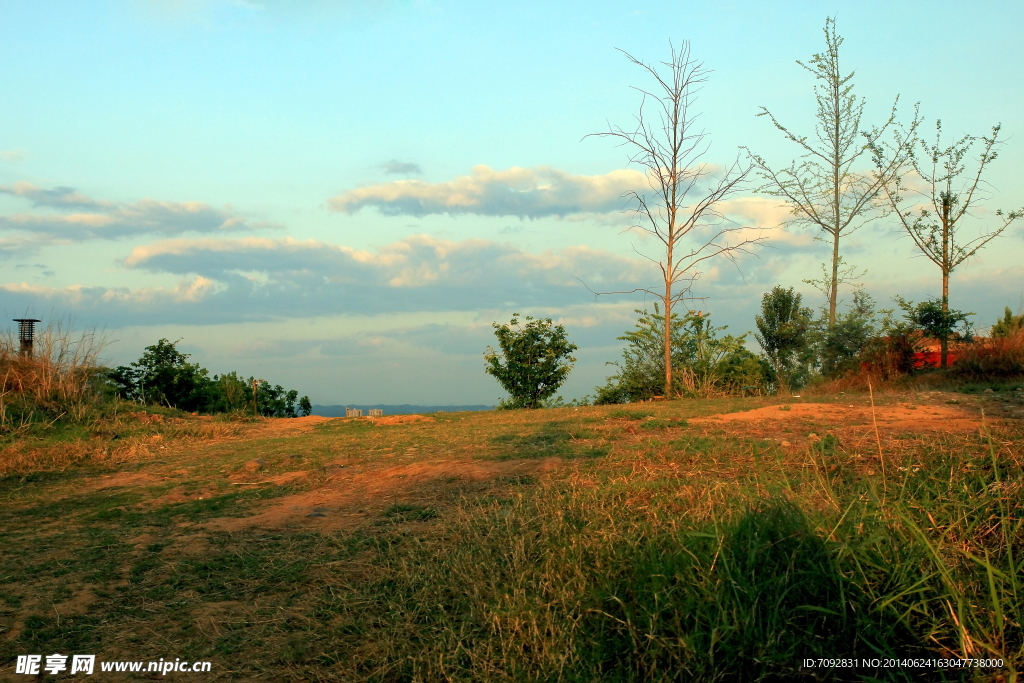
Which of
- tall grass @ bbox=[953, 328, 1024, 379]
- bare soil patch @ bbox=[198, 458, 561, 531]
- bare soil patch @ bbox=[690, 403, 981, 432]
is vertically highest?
tall grass @ bbox=[953, 328, 1024, 379]

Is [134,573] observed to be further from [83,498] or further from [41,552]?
[83,498]

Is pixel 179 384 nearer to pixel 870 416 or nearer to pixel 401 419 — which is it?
pixel 401 419

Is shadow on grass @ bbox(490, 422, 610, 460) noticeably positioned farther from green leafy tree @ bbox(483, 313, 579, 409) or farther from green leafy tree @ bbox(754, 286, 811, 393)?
green leafy tree @ bbox(754, 286, 811, 393)

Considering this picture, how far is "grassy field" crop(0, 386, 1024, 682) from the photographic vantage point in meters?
2.50

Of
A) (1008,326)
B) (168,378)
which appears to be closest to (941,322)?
A: (1008,326)

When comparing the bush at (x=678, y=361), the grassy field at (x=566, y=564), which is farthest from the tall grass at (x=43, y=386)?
the bush at (x=678, y=361)

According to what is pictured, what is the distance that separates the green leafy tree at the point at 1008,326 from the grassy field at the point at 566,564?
9.59m

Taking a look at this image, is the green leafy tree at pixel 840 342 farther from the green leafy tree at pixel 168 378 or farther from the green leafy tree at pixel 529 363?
the green leafy tree at pixel 168 378

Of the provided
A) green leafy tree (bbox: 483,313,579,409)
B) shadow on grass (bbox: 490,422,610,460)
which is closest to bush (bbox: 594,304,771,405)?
green leafy tree (bbox: 483,313,579,409)

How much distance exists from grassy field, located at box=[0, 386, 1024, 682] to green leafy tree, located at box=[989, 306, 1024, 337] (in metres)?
9.59

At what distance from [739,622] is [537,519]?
163 centimetres

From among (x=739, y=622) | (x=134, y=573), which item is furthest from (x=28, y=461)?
(x=739, y=622)

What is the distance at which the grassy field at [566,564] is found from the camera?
2.50m

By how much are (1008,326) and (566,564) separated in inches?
617
